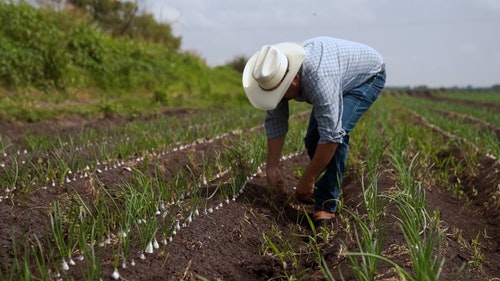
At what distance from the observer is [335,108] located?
2.82 meters

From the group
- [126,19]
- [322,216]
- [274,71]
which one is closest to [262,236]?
[322,216]

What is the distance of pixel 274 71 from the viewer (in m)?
2.76

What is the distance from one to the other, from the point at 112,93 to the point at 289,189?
8622 millimetres

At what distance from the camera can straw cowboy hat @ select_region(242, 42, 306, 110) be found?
9.12 ft

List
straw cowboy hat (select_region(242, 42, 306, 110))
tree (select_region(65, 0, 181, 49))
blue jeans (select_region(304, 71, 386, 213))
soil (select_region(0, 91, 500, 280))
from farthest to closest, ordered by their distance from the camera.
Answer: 1. tree (select_region(65, 0, 181, 49))
2. blue jeans (select_region(304, 71, 386, 213))
3. straw cowboy hat (select_region(242, 42, 306, 110))
4. soil (select_region(0, 91, 500, 280))

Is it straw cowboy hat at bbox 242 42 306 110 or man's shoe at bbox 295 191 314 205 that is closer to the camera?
straw cowboy hat at bbox 242 42 306 110

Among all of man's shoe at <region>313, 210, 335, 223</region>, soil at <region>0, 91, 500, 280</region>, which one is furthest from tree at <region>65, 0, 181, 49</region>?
man's shoe at <region>313, 210, 335, 223</region>

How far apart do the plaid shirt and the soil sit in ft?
1.73

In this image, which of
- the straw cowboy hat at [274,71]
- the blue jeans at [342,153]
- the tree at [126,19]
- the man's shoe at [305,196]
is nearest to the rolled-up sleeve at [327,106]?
the straw cowboy hat at [274,71]

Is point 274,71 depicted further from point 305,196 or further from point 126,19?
point 126,19

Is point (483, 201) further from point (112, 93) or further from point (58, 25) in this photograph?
point (58, 25)

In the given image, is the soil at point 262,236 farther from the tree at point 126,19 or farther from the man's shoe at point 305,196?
the tree at point 126,19

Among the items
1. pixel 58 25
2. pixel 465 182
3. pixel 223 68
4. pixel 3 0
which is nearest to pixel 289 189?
pixel 465 182

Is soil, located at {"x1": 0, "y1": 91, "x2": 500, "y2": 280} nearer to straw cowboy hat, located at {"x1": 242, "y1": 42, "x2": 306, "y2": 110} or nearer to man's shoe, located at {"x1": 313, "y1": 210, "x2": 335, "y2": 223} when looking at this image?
man's shoe, located at {"x1": 313, "y1": 210, "x2": 335, "y2": 223}
